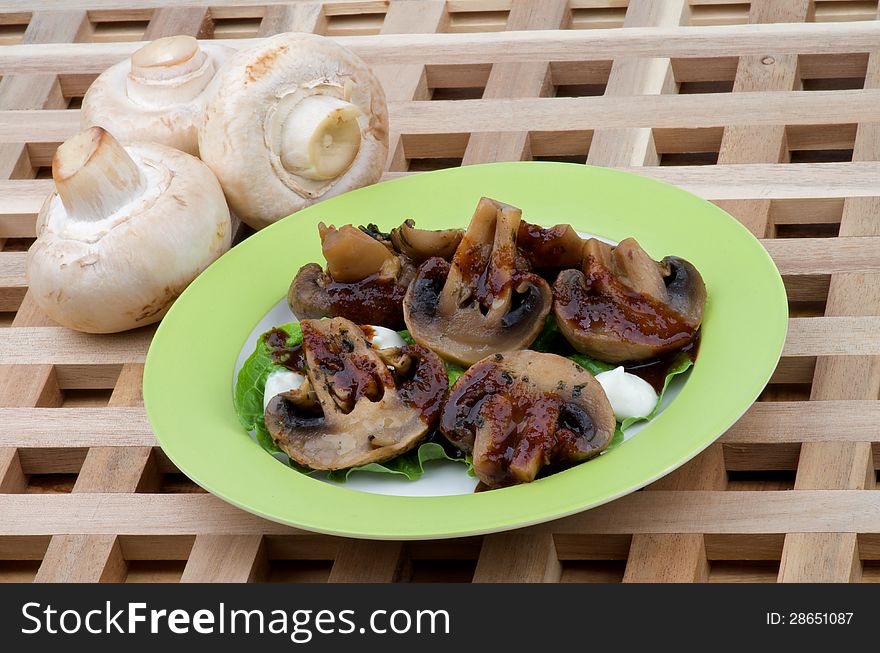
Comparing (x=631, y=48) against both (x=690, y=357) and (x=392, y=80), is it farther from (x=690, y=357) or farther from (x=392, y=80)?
(x=690, y=357)

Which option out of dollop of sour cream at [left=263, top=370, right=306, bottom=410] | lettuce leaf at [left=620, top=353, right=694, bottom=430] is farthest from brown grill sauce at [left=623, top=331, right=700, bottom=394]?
dollop of sour cream at [left=263, top=370, right=306, bottom=410]

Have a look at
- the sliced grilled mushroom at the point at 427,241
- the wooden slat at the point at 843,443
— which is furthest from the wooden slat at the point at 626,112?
the sliced grilled mushroom at the point at 427,241

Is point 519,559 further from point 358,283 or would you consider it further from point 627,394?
point 358,283

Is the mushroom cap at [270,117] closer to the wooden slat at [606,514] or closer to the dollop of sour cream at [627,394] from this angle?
the wooden slat at [606,514]

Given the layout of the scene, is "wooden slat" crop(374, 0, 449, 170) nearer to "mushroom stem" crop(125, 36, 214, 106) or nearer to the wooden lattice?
the wooden lattice
